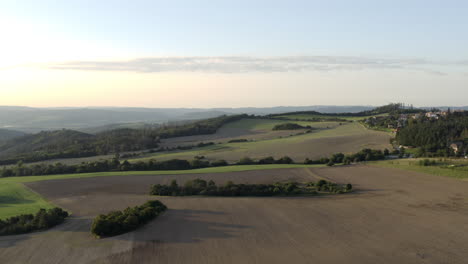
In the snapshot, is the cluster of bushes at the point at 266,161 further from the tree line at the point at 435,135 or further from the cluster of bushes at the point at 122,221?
the cluster of bushes at the point at 122,221

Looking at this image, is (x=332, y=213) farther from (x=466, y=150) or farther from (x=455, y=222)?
(x=466, y=150)

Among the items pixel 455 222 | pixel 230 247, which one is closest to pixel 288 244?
pixel 230 247

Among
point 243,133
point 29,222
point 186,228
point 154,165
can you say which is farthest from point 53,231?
point 243,133

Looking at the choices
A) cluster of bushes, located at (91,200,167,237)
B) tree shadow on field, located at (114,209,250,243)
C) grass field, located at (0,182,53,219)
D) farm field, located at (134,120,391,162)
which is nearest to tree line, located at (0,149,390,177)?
farm field, located at (134,120,391,162)

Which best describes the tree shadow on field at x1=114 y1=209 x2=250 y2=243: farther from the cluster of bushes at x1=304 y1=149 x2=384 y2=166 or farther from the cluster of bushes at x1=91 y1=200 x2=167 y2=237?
the cluster of bushes at x1=304 y1=149 x2=384 y2=166

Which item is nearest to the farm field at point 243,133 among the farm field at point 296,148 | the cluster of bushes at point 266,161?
the farm field at point 296,148

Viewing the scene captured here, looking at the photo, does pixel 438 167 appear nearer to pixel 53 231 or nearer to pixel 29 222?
pixel 53 231

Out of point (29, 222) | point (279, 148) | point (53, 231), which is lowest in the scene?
point (53, 231)
